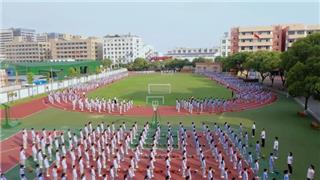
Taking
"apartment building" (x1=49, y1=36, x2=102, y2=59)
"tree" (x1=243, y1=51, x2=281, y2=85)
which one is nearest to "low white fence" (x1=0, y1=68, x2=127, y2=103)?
"tree" (x1=243, y1=51, x2=281, y2=85)

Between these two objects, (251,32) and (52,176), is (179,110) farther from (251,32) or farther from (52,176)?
(251,32)

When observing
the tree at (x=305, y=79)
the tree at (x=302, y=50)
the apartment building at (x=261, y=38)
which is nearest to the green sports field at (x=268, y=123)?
the tree at (x=305, y=79)

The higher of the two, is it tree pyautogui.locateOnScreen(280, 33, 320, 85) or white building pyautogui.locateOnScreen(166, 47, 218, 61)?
white building pyautogui.locateOnScreen(166, 47, 218, 61)

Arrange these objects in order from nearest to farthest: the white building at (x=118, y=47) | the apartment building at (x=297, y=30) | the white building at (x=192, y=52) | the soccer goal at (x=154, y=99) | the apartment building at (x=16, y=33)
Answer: the soccer goal at (x=154, y=99), the apartment building at (x=297, y=30), the white building at (x=118, y=47), the white building at (x=192, y=52), the apartment building at (x=16, y=33)

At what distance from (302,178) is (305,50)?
16.9 meters

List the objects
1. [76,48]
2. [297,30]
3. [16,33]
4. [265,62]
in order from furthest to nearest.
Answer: [16,33]
[76,48]
[297,30]
[265,62]

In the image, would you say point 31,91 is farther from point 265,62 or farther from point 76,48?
point 76,48

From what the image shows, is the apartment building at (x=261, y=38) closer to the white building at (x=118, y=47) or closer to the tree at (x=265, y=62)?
the tree at (x=265, y=62)

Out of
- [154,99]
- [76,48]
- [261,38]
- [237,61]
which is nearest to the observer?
[154,99]

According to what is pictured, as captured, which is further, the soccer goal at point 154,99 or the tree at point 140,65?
the tree at point 140,65

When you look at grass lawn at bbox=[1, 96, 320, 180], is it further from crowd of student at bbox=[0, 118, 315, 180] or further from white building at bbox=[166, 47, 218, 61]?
white building at bbox=[166, 47, 218, 61]

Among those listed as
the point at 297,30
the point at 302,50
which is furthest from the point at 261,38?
the point at 302,50

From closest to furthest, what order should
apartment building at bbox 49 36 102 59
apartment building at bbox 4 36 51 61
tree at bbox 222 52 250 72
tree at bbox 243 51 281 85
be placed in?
1. tree at bbox 243 51 281 85
2. tree at bbox 222 52 250 72
3. apartment building at bbox 49 36 102 59
4. apartment building at bbox 4 36 51 61

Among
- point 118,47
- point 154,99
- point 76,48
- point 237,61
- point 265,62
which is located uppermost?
point 118,47
